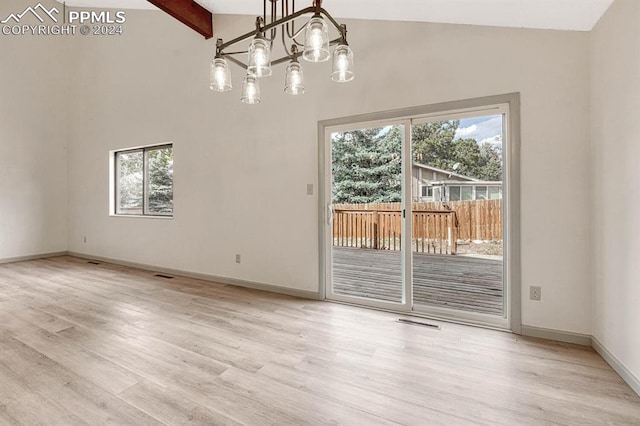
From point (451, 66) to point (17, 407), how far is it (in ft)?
12.6

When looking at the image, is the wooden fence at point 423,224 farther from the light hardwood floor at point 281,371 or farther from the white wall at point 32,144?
the white wall at point 32,144

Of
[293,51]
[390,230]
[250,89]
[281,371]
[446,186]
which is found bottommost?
[281,371]

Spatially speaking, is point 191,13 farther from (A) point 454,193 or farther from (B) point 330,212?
(A) point 454,193

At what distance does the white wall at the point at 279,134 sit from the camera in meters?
2.33

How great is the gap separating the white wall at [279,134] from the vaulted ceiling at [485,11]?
0.10 metres

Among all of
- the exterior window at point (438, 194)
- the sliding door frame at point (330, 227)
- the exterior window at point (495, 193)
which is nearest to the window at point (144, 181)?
the sliding door frame at point (330, 227)

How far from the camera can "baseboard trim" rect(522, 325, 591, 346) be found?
7.51 ft

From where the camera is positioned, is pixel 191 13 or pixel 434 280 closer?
pixel 434 280

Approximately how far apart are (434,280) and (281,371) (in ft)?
7.30

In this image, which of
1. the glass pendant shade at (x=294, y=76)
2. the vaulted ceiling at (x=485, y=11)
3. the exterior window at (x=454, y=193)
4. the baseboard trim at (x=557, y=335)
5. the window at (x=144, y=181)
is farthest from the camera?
the window at (x=144, y=181)

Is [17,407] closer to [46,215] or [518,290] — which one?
[518,290]

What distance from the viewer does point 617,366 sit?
191 centimetres

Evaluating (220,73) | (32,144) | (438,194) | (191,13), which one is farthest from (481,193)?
(32,144)

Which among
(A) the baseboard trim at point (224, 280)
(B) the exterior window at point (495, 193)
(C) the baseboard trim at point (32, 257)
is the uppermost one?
(B) the exterior window at point (495, 193)
